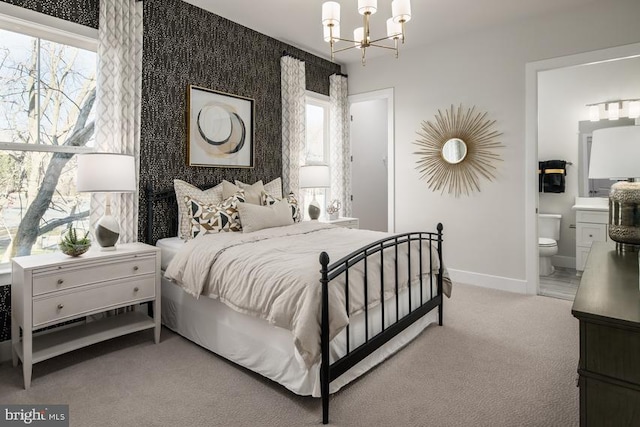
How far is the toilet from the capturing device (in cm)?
477

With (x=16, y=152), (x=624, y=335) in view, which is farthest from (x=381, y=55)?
(x=624, y=335)

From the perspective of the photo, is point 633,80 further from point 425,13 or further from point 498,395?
point 498,395

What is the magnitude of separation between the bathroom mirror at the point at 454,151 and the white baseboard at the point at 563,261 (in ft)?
7.26

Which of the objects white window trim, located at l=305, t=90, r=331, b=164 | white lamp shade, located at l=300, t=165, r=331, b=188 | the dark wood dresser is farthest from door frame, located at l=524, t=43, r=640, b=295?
the dark wood dresser

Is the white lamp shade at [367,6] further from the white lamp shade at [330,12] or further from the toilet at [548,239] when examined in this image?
the toilet at [548,239]

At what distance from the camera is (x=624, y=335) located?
1.04 meters

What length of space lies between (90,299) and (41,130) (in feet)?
4.39

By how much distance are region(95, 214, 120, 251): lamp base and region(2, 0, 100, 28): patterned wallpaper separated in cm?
155

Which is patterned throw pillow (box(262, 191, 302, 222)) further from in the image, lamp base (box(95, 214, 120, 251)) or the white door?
the white door

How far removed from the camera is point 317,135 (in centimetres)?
527

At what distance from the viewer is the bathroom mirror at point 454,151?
4469 mm

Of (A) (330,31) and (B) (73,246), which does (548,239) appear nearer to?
(A) (330,31)

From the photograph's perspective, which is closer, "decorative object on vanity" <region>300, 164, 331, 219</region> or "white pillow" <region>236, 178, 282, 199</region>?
"white pillow" <region>236, 178, 282, 199</region>

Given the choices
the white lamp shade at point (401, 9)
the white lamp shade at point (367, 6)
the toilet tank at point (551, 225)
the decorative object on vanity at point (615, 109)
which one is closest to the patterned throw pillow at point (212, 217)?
the white lamp shade at point (367, 6)
